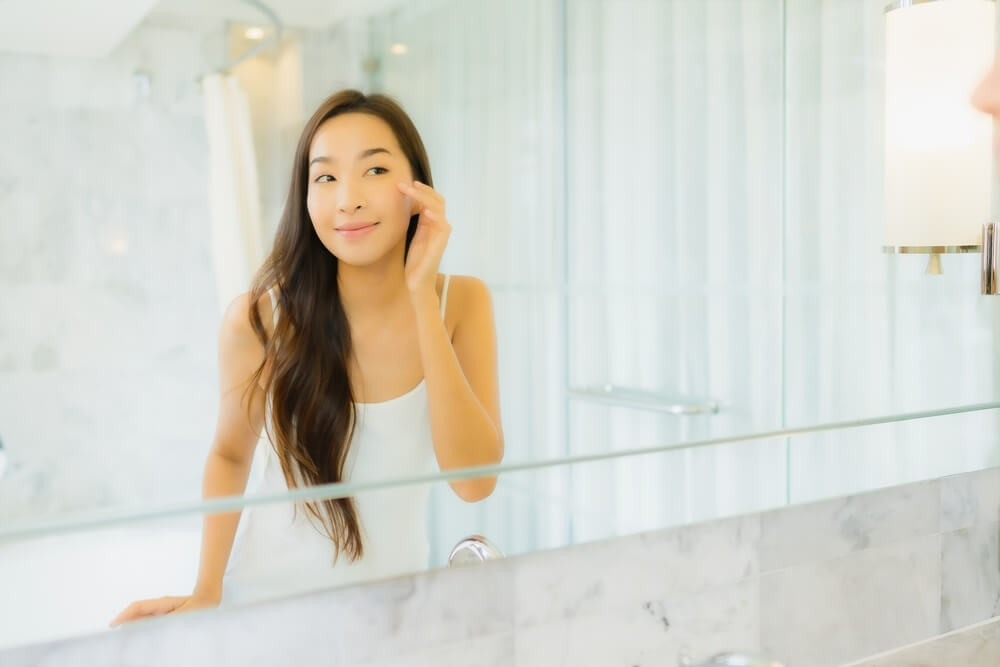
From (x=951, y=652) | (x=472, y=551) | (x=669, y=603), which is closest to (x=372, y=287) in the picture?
(x=472, y=551)

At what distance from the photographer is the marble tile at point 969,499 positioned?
4.46ft

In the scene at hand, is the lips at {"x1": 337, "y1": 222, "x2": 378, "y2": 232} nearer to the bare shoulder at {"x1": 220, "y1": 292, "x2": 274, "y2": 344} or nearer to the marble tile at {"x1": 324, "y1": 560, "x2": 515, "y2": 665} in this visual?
the bare shoulder at {"x1": 220, "y1": 292, "x2": 274, "y2": 344}

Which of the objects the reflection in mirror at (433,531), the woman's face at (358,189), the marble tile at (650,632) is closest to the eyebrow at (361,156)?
the woman's face at (358,189)

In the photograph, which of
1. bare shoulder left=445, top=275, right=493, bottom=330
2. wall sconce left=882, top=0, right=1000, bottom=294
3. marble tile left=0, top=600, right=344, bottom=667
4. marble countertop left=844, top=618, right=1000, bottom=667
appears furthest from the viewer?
marble countertop left=844, top=618, right=1000, bottom=667

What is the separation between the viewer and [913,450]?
1.27 metres

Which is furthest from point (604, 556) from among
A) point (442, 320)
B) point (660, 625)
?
point (442, 320)

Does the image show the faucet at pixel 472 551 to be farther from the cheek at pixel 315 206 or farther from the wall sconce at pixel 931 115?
the wall sconce at pixel 931 115

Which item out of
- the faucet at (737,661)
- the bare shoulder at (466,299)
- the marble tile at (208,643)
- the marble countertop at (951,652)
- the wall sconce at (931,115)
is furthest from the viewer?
the marble countertop at (951,652)

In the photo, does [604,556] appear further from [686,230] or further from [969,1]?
[969,1]

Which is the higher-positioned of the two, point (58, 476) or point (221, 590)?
point (58, 476)

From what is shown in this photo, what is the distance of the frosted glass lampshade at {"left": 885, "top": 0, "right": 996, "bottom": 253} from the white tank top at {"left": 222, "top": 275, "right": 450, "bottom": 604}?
67 centimetres

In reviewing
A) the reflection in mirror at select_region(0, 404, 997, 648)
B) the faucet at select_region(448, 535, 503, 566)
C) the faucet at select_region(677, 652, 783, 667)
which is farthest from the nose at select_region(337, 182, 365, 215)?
the faucet at select_region(677, 652, 783, 667)

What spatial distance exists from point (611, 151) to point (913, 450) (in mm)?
655

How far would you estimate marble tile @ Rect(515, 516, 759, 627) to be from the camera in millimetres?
1001
